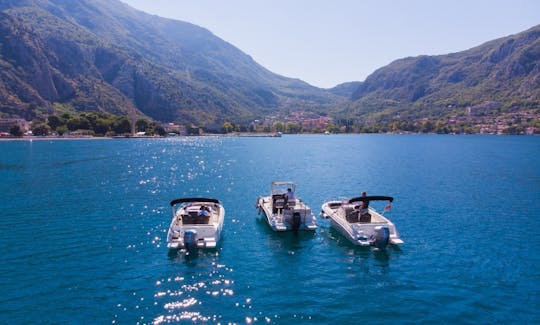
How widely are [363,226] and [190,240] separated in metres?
13.3

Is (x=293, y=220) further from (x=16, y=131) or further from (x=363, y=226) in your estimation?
(x=16, y=131)

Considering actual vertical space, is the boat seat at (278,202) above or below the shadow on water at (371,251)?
above

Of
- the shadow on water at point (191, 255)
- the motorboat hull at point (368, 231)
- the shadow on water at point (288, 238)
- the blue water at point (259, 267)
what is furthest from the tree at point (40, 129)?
the motorboat hull at point (368, 231)

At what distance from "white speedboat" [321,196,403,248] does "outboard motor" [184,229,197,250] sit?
39.6 ft

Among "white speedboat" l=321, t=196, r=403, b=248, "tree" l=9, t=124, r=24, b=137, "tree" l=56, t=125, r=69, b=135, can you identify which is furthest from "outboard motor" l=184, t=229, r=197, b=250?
"tree" l=56, t=125, r=69, b=135

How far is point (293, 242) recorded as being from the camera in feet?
98.4

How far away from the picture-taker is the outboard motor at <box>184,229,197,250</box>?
2598cm

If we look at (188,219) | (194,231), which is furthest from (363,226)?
(188,219)

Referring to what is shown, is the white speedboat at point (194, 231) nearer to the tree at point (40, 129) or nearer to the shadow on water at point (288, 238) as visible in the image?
the shadow on water at point (288, 238)

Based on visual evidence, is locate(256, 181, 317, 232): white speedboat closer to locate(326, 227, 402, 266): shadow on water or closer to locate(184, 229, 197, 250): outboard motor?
locate(326, 227, 402, 266): shadow on water

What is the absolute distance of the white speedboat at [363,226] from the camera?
27.3m

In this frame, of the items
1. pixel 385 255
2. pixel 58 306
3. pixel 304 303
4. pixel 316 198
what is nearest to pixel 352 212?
pixel 385 255

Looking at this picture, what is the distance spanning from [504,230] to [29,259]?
39826 mm

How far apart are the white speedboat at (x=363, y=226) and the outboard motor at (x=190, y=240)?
12.1 metres
